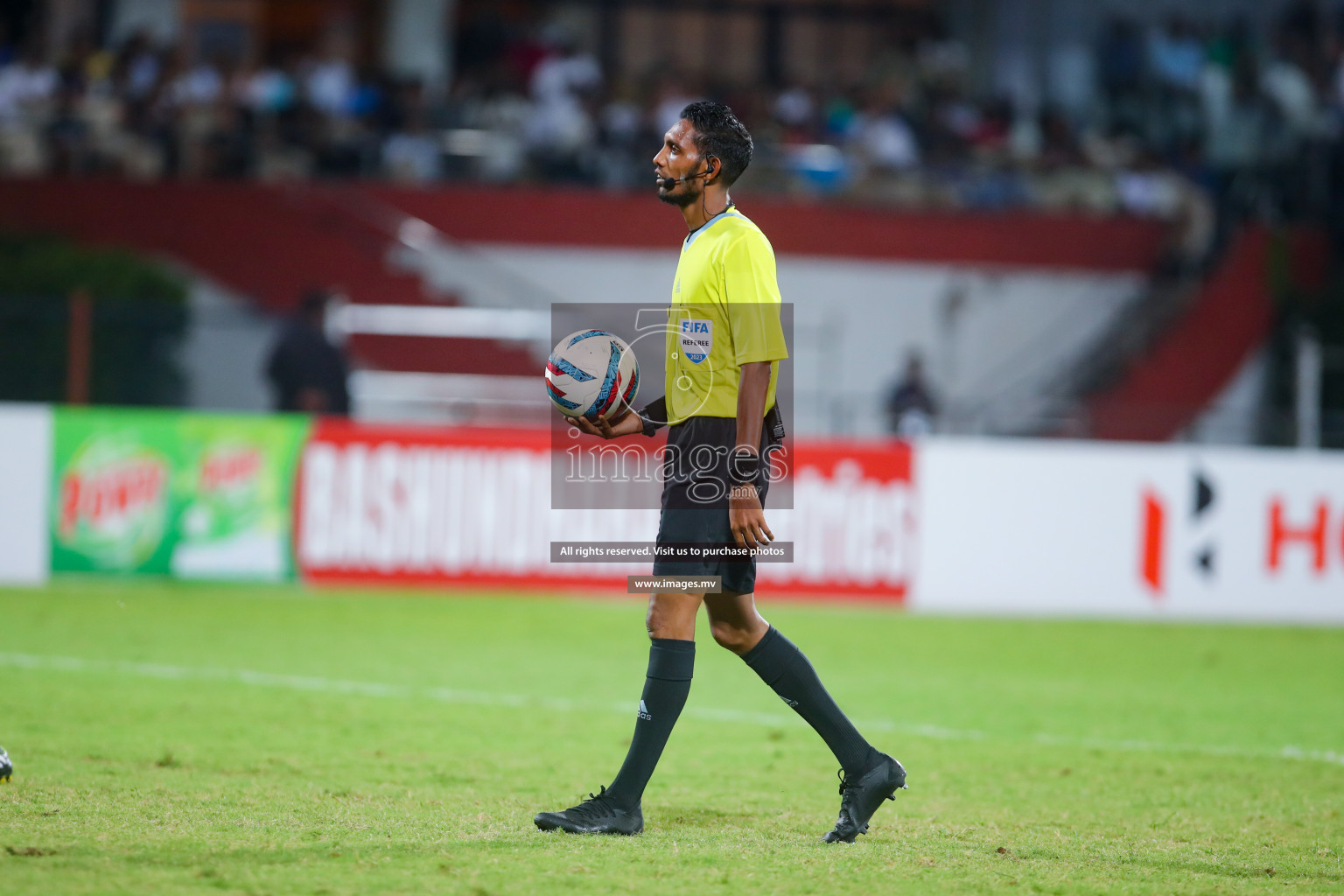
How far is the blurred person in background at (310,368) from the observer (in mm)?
14367

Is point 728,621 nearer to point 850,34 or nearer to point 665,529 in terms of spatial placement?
point 665,529

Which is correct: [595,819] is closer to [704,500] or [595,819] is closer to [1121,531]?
[704,500]

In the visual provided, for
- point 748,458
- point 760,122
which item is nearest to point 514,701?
point 748,458

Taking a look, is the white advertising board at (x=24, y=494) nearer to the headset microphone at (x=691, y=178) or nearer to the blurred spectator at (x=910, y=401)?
the blurred spectator at (x=910, y=401)

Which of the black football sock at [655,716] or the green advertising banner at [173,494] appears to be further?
the green advertising banner at [173,494]

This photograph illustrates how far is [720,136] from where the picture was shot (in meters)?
5.55

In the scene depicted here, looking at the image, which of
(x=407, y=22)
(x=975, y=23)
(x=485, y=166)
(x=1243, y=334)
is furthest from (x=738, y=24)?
(x=1243, y=334)

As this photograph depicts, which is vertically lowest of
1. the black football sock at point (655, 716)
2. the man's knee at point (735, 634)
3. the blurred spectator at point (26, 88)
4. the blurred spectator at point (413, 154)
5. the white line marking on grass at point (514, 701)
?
the white line marking on grass at point (514, 701)

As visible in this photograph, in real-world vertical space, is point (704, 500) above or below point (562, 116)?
below

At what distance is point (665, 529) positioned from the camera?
5.44 metres

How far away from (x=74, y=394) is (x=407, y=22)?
1129 centimetres

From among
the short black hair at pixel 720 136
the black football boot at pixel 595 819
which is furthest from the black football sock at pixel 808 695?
the short black hair at pixel 720 136

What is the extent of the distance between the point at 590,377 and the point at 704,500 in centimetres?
61

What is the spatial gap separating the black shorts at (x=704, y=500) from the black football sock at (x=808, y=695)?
0.87 ft
